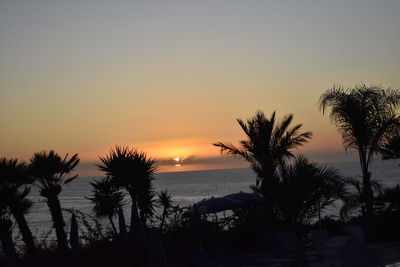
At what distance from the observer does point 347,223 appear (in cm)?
1698

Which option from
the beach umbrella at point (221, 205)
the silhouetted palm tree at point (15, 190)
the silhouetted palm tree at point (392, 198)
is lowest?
the silhouetted palm tree at point (392, 198)

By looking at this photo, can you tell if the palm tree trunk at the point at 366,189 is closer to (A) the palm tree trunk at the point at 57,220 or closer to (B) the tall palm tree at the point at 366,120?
(B) the tall palm tree at the point at 366,120

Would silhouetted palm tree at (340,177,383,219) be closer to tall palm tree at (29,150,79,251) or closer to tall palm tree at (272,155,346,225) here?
tall palm tree at (272,155,346,225)

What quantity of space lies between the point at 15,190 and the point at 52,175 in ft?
3.59

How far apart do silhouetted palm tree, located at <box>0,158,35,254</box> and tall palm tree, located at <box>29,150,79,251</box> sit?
0.34 m

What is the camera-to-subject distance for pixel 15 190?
47.1 feet

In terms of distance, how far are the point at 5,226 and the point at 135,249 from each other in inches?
273

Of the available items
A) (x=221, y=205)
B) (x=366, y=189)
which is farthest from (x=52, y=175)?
(x=366, y=189)

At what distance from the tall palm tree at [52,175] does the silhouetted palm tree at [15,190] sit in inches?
13.2

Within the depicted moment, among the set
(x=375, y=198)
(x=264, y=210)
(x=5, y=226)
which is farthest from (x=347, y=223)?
(x=5, y=226)

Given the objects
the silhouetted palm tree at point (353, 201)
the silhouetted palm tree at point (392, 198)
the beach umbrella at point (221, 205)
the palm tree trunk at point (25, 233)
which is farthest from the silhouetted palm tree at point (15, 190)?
the silhouetted palm tree at point (392, 198)

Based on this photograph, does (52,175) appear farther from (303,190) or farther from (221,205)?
(303,190)

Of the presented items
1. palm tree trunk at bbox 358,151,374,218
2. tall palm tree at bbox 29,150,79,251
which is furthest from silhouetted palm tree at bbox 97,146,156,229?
palm tree trunk at bbox 358,151,374,218

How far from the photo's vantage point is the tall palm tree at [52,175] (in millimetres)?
14516
